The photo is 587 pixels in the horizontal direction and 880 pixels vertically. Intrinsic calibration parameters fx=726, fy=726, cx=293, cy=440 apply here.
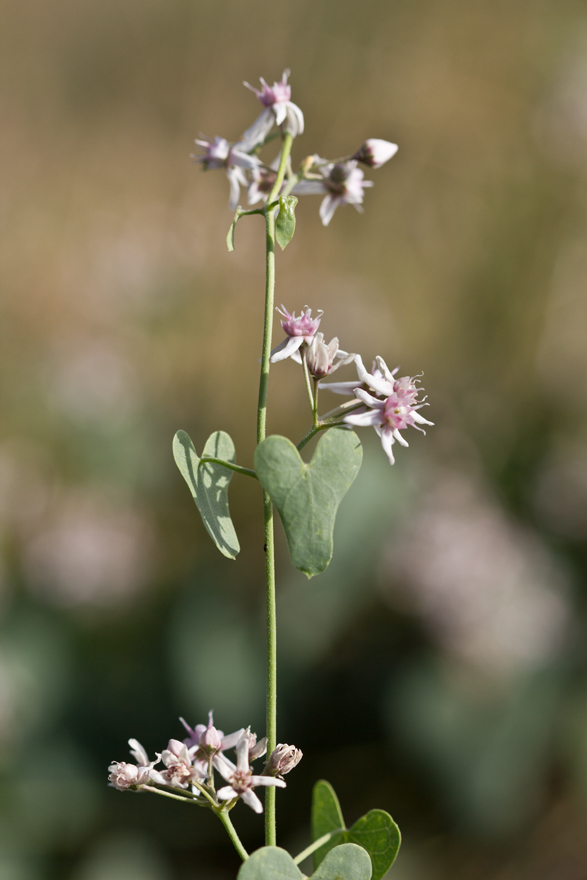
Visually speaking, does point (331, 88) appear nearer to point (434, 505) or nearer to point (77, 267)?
point (77, 267)

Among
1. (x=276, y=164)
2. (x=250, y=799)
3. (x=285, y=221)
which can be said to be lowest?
(x=250, y=799)

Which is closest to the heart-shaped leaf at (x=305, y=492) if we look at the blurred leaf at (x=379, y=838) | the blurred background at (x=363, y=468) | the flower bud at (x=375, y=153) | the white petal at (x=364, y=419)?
the white petal at (x=364, y=419)

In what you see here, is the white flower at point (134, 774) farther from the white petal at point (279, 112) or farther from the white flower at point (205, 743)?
the white petal at point (279, 112)

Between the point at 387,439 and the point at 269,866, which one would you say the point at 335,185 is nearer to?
the point at 387,439

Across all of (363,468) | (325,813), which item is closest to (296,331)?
(325,813)

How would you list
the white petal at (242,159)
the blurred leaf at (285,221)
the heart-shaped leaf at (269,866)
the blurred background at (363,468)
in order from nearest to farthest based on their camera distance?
the heart-shaped leaf at (269,866)
the blurred leaf at (285,221)
the white petal at (242,159)
the blurred background at (363,468)

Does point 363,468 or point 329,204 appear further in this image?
point 363,468
